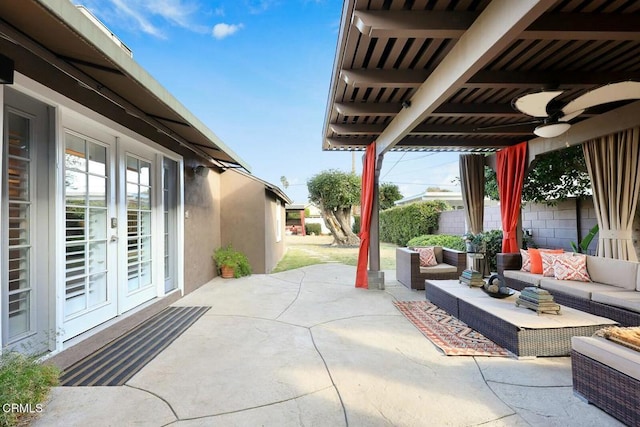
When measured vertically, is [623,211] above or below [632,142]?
below

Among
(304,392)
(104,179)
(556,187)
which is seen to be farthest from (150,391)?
(556,187)

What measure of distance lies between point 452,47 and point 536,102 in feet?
3.67

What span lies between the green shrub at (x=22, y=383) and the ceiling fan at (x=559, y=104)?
4906 mm

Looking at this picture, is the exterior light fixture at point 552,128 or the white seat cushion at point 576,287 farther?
the white seat cushion at point 576,287

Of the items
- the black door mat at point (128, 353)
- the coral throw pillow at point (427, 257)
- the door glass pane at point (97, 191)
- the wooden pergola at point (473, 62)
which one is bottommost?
the black door mat at point (128, 353)

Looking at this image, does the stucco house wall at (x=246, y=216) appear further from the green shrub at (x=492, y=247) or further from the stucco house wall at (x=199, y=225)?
the green shrub at (x=492, y=247)

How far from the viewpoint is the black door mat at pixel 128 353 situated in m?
2.82

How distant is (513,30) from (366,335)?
331cm

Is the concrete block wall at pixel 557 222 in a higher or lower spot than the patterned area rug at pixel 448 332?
higher

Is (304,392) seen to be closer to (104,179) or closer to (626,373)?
(626,373)

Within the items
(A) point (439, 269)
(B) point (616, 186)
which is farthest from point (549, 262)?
(A) point (439, 269)

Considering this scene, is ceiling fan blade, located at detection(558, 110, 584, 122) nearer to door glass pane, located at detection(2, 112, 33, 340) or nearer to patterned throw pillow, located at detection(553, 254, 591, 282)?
patterned throw pillow, located at detection(553, 254, 591, 282)

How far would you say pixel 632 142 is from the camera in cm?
489

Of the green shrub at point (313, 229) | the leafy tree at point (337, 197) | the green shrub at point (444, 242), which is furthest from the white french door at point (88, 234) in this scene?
the green shrub at point (313, 229)
